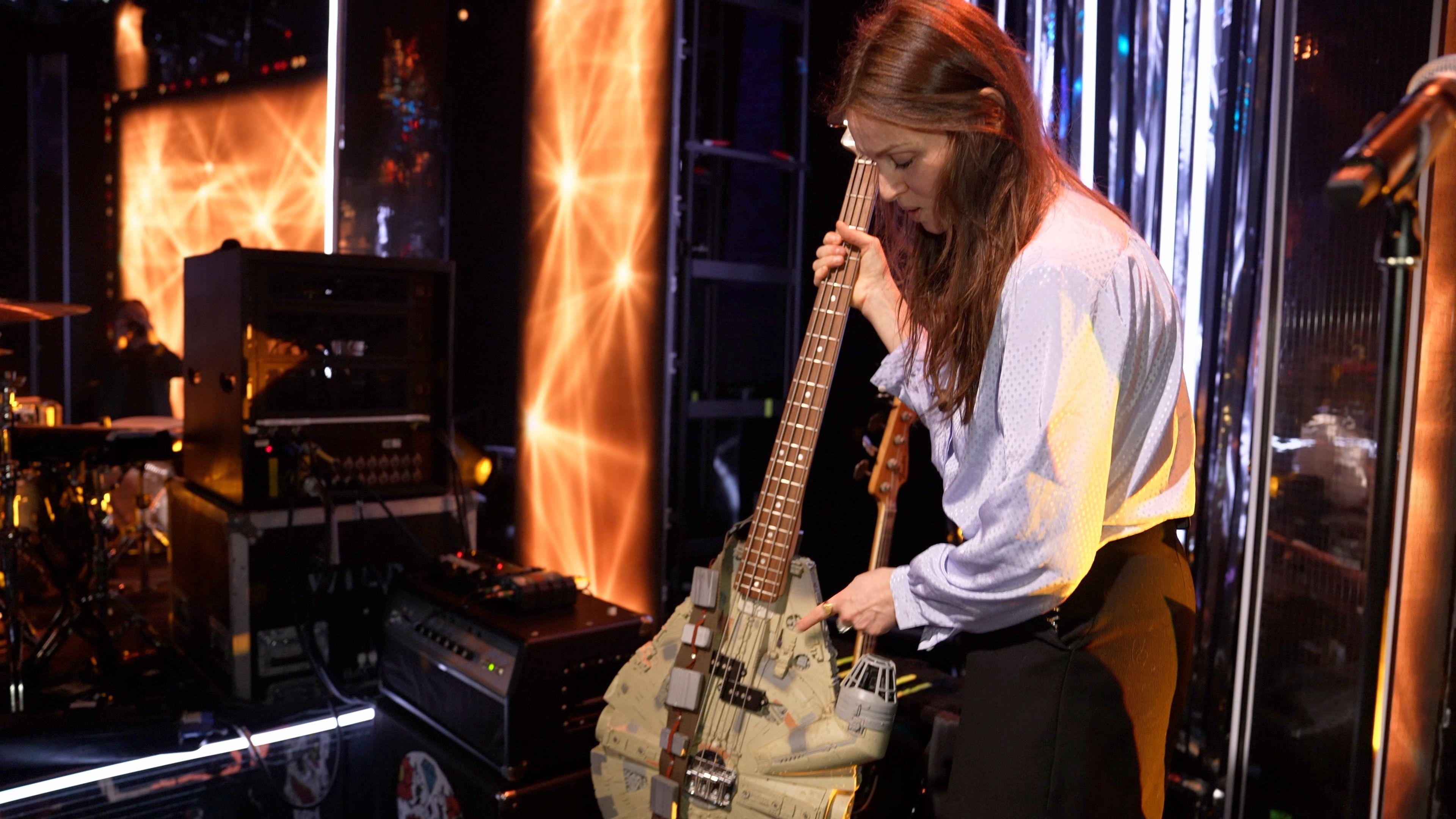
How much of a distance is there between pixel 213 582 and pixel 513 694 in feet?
3.71

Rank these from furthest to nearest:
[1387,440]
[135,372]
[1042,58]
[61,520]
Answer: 1. [135,372]
2. [61,520]
3. [1042,58]
4. [1387,440]

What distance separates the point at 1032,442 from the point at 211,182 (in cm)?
588

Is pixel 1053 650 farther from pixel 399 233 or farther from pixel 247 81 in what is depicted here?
pixel 247 81

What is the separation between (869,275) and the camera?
1.61 meters

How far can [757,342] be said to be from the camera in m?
3.50

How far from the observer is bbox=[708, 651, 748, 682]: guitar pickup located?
1633 millimetres

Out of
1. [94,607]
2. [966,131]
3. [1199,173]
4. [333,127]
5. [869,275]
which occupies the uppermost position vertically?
[333,127]

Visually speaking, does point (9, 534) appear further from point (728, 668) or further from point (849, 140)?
point (849, 140)

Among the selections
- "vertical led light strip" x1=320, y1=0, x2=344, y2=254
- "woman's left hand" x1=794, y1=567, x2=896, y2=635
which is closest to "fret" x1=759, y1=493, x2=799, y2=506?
"woman's left hand" x1=794, y1=567, x2=896, y2=635

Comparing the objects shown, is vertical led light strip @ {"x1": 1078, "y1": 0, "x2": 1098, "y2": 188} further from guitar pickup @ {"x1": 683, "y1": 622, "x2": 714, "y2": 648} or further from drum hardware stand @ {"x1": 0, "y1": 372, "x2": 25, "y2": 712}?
drum hardware stand @ {"x1": 0, "y1": 372, "x2": 25, "y2": 712}

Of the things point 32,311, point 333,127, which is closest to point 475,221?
point 333,127

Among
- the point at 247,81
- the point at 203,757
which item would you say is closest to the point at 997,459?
the point at 203,757

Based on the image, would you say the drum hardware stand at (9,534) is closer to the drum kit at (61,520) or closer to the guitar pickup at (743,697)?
the drum kit at (61,520)

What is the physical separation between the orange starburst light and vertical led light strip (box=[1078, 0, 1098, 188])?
3968mm
